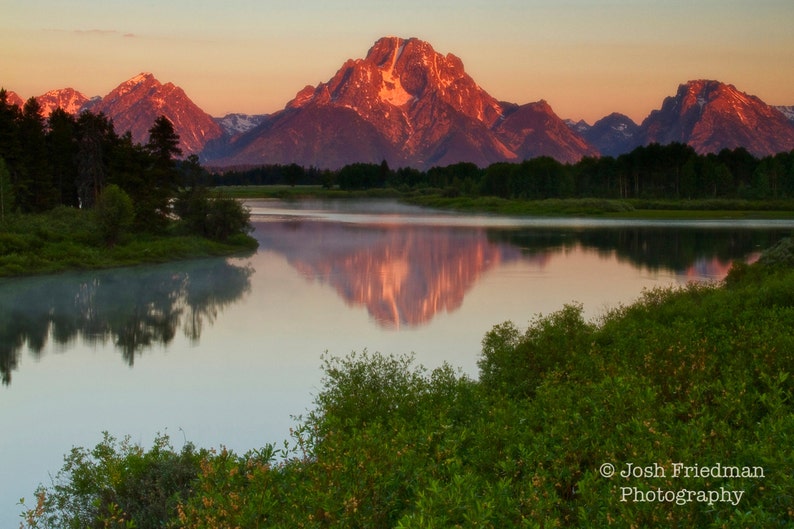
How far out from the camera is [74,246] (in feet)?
182

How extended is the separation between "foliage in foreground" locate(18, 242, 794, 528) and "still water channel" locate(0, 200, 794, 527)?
14.4 feet

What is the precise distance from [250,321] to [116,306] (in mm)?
8054

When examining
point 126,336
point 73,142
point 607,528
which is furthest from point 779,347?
point 73,142

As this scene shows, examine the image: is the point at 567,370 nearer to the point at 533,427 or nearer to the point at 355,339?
the point at 533,427

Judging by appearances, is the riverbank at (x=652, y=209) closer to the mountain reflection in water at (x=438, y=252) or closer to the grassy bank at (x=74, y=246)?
the mountain reflection in water at (x=438, y=252)

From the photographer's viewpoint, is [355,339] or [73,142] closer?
[355,339]

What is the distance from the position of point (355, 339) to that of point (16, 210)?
146ft

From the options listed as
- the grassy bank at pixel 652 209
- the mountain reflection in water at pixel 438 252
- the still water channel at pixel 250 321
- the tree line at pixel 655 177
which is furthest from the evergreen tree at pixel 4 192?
the tree line at pixel 655 177

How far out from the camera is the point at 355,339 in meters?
32.0

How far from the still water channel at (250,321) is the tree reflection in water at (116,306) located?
0.12 m

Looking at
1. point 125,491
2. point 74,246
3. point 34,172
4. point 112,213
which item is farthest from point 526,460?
point 34,172

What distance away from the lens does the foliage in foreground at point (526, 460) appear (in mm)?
7980

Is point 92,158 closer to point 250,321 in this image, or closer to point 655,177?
point 250,321

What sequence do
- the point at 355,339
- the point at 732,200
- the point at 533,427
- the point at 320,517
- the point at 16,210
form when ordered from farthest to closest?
1. the point at 732,200
2. the point at 16,210
3. the point at 355,339
4. the point at 533,427
5. the point at 320,517
